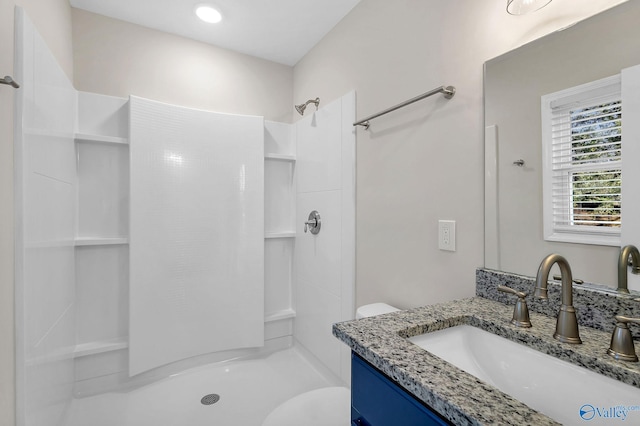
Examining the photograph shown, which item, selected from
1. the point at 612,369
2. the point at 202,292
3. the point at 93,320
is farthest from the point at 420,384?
the point at 93,320

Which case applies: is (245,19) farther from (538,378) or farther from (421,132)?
(538,378)

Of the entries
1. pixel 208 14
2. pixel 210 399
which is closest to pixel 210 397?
pixel 210 399

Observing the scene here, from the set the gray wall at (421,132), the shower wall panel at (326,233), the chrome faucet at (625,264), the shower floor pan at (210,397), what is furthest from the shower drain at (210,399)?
the chrome faucet at (625,264)

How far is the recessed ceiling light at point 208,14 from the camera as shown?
6.05 feet

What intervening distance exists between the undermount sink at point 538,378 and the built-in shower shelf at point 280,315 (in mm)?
1727

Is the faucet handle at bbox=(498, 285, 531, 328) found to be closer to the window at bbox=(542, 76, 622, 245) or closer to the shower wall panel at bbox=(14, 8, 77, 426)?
the window at bbox=(542, 76, 622, 245)

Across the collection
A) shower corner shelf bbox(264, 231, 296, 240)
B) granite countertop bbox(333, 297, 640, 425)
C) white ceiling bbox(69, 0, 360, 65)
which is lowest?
granite countertop bbox(333, 297, 640, 425)

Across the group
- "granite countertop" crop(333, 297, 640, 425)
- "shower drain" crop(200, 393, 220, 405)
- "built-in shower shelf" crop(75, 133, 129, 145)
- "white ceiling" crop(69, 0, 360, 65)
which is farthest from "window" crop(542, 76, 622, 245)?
"built-in shower shelf" crop(75, 133, 129, 145)

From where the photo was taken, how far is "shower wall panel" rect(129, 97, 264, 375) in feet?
6.31

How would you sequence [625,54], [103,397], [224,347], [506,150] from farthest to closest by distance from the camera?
[224,347], [103,397], [506,150], [625,54]

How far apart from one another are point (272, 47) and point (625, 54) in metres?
2.08

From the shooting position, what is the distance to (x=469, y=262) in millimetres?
1164

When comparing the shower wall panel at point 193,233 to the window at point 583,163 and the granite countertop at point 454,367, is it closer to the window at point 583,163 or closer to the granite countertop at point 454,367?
the granite countertop at point 454,367

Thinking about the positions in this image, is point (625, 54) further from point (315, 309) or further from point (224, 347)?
point (224, 347)
